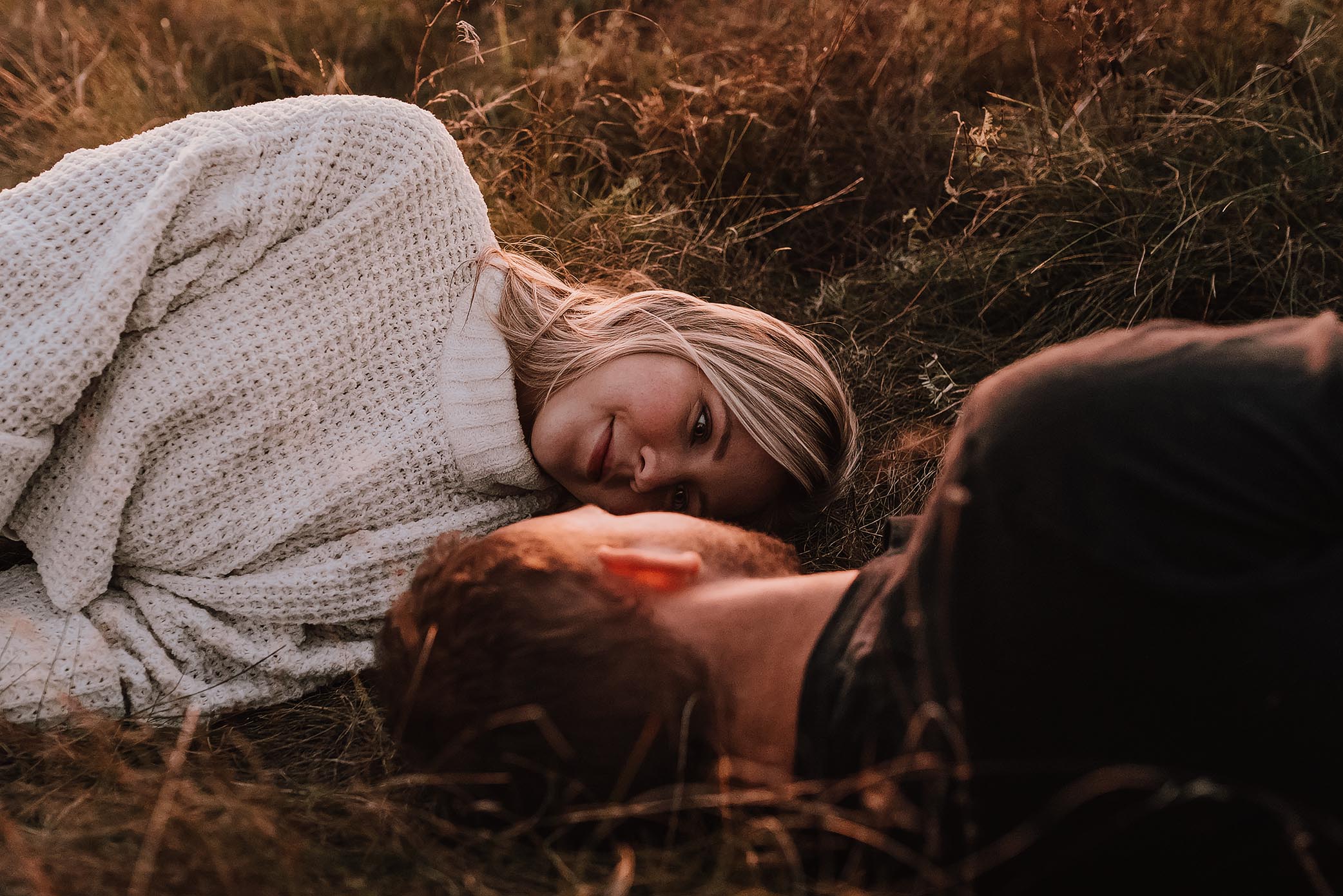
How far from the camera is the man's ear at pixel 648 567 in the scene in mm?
1556

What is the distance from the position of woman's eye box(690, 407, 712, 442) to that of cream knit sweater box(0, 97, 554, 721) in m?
0.43

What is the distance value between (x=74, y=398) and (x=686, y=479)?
53.3 inches

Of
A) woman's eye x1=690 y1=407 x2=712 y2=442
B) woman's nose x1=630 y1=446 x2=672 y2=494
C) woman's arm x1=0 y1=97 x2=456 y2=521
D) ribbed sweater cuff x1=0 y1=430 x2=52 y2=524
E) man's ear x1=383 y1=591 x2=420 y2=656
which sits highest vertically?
woman's arm x1=0 y1=97 x2=456 y2=521

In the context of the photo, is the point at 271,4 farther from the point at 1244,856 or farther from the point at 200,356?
the point at 1244,856

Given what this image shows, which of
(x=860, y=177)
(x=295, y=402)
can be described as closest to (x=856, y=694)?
(x=295, y=402)

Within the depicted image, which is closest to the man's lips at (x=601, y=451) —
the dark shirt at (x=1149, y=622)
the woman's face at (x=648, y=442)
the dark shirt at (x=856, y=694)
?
the woman's face at (x=648, y=442)

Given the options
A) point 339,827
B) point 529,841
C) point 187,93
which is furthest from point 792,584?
point 187,93

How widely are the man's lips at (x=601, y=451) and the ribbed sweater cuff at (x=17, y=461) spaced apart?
3.83 ft

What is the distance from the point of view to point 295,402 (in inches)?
89.9

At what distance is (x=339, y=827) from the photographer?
63.6 inches

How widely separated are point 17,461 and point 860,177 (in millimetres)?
2634

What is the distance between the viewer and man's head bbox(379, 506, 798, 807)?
4.60ft

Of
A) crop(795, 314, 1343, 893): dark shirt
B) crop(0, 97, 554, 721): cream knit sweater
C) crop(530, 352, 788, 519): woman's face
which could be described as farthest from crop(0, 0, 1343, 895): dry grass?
crop(795, 314, 1343, 893): dark shirt

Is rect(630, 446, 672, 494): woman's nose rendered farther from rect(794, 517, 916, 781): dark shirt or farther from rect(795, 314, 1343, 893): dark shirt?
rect(795, 314, 1343, 893): dark shirt
